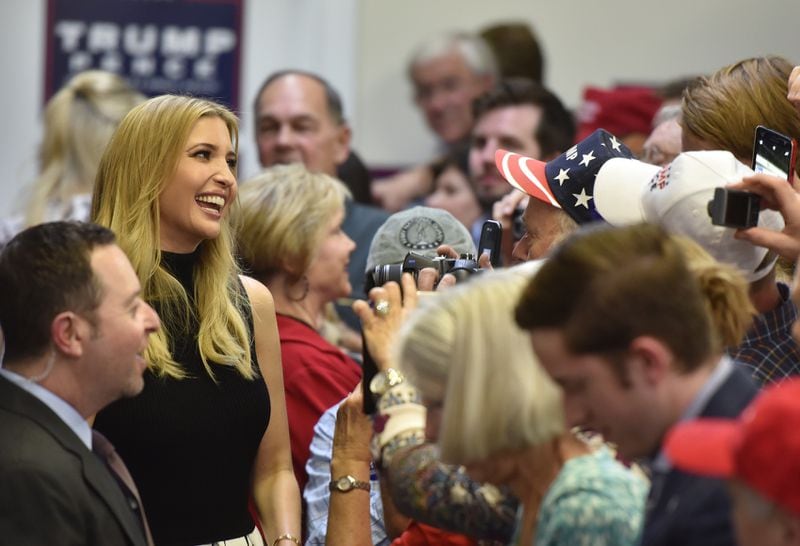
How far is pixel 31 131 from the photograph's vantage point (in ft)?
22.1

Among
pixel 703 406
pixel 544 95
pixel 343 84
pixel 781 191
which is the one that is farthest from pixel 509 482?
pixel 343 84

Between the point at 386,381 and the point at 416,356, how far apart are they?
0.91 feet

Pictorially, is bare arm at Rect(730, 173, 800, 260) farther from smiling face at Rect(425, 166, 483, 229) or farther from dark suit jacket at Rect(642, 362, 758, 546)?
smiling face at Rect(425, 166, 483, 229)

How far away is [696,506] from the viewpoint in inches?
71.9

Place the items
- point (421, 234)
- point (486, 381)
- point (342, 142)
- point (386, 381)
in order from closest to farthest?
point (486, 381) < point (386, 381) < point (421, 234) < point (342, 142)

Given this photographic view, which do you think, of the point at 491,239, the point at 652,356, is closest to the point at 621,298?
the point at 652,356

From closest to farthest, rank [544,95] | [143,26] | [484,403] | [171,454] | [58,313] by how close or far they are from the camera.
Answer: [484,403] < [58,313] < [171,454] < [544,95] < [143,26]

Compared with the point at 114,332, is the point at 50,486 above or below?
below

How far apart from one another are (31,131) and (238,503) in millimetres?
4086

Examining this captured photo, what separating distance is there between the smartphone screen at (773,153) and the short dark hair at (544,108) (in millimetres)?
2378

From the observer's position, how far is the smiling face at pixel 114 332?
2.48 meters

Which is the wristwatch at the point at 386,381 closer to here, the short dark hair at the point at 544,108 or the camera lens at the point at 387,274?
the camera lens at the point at 387,274

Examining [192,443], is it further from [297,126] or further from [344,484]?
[297,126]

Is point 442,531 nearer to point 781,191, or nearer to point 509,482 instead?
point 509,482
